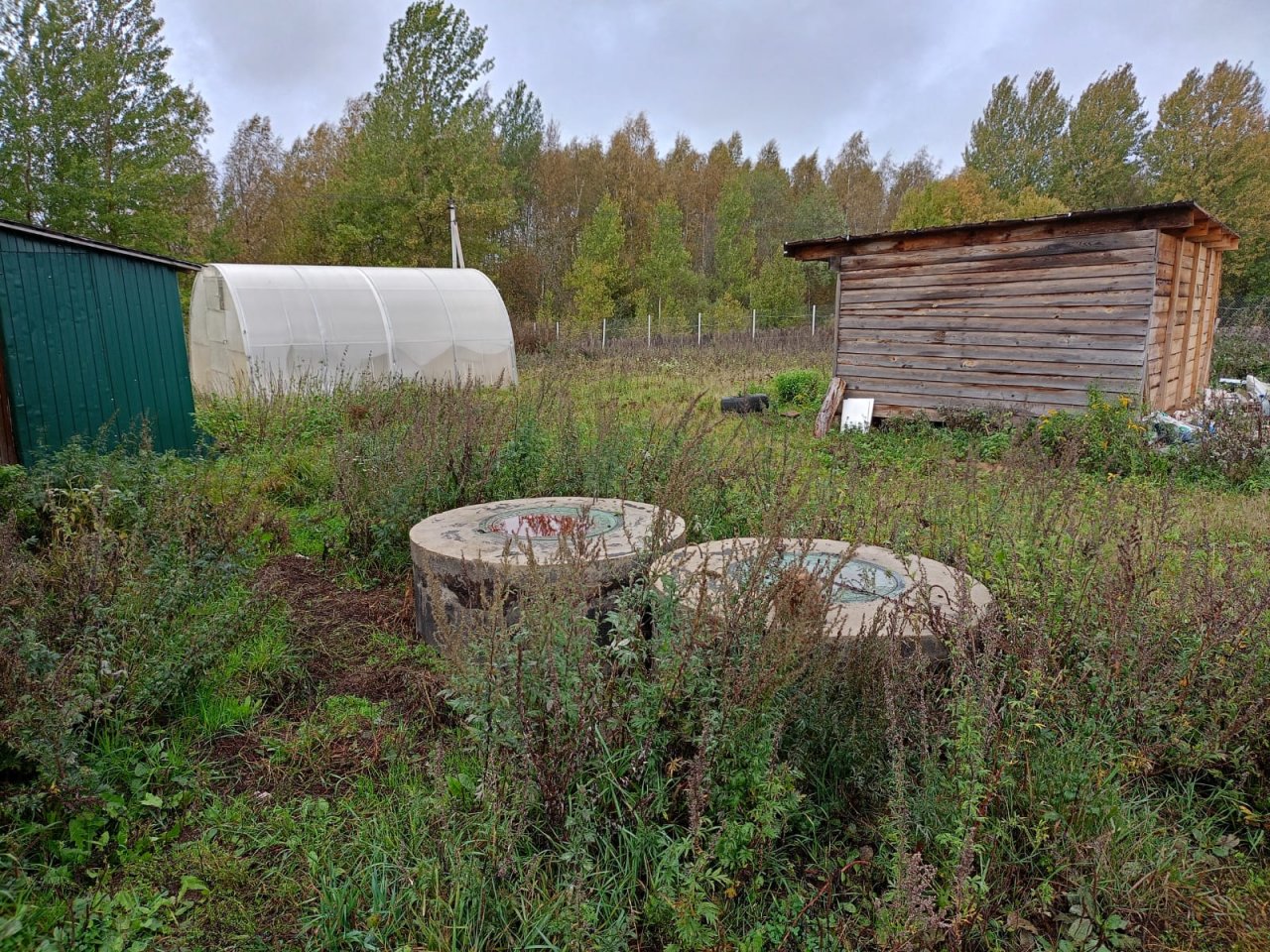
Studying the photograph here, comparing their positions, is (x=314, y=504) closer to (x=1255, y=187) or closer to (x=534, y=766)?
(x=534, y=766)

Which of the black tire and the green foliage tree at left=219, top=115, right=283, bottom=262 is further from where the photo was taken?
the green foliage tree at left=219, top=115, right=283, bottom=262

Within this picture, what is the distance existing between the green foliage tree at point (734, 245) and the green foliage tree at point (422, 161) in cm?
1086

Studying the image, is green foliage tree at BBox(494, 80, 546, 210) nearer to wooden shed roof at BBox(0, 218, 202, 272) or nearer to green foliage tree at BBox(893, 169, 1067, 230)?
green foliage tree at BBox(893, 169, 1067, 230)

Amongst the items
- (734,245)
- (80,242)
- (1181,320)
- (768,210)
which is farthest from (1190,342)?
(768,210)

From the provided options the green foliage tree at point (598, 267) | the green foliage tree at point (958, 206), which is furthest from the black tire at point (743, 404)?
the green foliage tree at point (958, 206)

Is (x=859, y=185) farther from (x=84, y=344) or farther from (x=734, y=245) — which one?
(x=84, y=344)

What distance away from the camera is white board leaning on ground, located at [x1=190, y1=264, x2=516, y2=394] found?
12.3 m

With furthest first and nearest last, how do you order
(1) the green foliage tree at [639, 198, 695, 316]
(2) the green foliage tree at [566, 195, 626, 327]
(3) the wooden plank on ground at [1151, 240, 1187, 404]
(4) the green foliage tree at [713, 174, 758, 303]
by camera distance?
(4) the green foliage tree at [713, 174, 758, 303] → (1) the green foliage tree at [639, 198, 695, 316] → (2) the green foliage tree at [566, 195, 626, 327] → (3) the wooden plank on ground at [1151, 240, 1187, 404]

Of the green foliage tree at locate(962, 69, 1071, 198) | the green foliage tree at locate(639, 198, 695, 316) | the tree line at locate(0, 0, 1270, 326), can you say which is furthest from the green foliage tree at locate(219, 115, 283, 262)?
the green foliage tree at locate(962, 69, 1071, 198)

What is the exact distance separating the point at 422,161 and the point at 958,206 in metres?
19.5

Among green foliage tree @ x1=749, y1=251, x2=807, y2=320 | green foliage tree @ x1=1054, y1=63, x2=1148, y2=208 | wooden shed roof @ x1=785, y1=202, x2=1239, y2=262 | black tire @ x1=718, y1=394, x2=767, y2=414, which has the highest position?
green foliage tree @ x1=1054, y1=63, x2=1148, y2=208

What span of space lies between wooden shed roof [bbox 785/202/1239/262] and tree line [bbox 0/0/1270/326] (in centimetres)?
→ 1668

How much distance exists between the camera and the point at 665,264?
30.8 meters

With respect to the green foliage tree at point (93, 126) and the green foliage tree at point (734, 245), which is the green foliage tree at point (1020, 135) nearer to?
the green foliage tree at point (734, 245)
